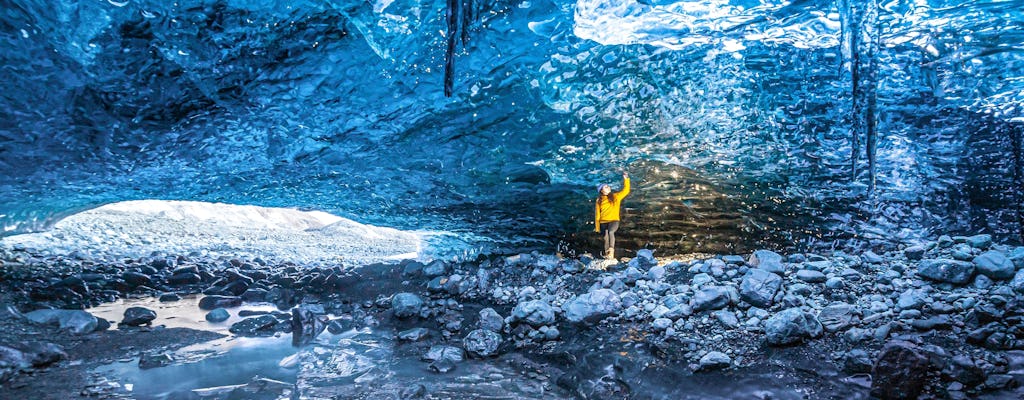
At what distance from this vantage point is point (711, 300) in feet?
11.0

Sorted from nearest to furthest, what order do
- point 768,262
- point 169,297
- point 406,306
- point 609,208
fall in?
point 768,262 < point 406,306 < point 169,297 < point 609,208

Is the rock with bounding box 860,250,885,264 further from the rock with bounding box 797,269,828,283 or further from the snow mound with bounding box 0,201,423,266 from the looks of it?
the snow mound with bounding box 0,201,423,266

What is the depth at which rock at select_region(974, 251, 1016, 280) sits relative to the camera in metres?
3.02

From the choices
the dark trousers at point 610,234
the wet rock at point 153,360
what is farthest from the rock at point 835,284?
the wet rock at point 153,360

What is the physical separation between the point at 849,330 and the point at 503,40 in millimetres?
3154

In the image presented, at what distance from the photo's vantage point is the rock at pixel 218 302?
470cm

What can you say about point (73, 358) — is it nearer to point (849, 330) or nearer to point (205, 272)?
point (205, 272)

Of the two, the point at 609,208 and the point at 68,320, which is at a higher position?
the point at 609,208

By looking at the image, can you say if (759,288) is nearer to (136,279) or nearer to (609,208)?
(609,208)

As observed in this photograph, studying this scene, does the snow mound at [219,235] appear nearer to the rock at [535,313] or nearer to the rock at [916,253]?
the rock at [535,313]

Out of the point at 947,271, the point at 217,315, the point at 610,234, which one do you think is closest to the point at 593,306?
the point at 947,271

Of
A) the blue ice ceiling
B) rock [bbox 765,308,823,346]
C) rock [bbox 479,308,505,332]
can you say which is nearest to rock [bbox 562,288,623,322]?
rock [bbox 479,308,505,332]

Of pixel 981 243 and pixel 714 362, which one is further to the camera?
→ pixel 981 243

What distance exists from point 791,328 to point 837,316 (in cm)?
44
